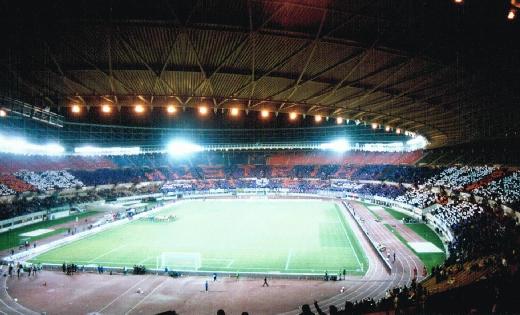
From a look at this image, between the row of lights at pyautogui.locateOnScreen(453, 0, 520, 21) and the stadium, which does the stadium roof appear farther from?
the row of lights at pyautogui.locateOnScreen(453, 0, 520, 21)

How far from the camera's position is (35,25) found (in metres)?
9.23

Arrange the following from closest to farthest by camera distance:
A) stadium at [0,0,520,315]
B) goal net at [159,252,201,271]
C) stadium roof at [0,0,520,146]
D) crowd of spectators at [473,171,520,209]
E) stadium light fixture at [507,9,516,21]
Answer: stadium light fixture at [507,9,516,21], stadium roof at [0,0,520,146], stadium at [0,0,520,315], goal net at [159,252,201,271], crowd of spectators at [473,171,520,209]

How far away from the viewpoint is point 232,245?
33562mm

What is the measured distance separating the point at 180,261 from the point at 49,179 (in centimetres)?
4207

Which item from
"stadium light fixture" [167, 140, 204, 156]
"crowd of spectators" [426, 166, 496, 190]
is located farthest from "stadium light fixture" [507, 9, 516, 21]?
"stadium light fixture" [167, 140, 204, 156]

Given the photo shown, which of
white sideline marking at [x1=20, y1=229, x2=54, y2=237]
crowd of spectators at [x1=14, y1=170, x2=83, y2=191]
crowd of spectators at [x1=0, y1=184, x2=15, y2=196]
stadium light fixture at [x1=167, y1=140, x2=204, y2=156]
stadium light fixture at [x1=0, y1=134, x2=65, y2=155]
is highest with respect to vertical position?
stadium light fixture at [x1=167, y1=140, x2=204, y2=156]

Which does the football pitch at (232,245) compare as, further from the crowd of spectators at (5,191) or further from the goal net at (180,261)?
the crowd of spectators at (5,191)

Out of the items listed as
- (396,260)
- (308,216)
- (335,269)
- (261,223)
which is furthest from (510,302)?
(308,216)

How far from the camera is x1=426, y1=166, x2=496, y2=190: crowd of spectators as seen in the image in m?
39.4

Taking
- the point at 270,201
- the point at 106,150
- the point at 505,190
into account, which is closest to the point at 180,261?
the point at 505,190

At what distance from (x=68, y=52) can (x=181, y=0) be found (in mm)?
4918

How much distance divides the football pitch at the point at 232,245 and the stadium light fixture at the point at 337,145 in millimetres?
34244

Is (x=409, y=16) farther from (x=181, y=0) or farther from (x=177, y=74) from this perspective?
(x=177, y=74)

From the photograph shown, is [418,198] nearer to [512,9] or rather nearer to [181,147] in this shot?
[512,9]
